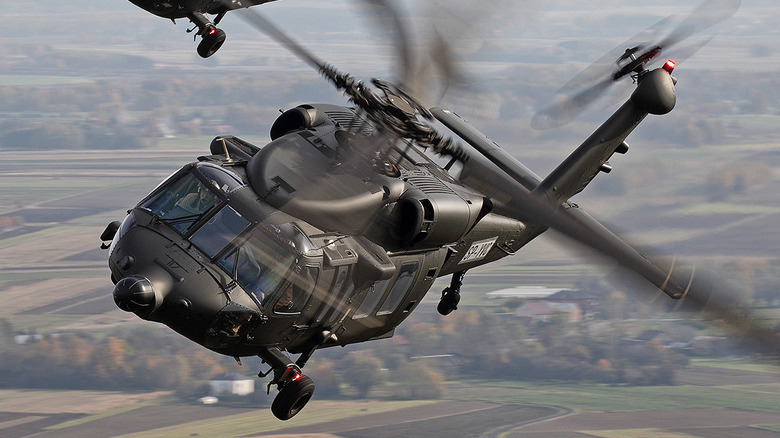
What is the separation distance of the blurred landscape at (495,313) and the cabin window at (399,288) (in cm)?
213

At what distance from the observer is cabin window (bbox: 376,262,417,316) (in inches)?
592

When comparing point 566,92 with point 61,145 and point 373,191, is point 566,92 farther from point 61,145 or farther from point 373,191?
point 61,145

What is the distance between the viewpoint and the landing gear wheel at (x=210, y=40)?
22953 mm

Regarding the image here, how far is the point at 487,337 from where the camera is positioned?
60000mm

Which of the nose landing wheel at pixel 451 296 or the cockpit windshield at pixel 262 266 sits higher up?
the nose landing wheel at pixel 451 296

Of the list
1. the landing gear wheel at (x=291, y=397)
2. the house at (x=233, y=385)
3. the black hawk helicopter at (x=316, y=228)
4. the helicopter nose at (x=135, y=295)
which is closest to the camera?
the helicopter nose at (x=135, y=295)

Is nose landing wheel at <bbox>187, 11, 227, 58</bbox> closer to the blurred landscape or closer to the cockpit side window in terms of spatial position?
the blurred landscape

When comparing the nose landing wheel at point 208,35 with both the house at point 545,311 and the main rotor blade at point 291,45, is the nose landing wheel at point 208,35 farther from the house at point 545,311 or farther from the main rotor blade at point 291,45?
the house at point 545,311

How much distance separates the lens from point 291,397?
14117 millimetres

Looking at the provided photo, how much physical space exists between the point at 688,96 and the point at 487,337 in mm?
46537

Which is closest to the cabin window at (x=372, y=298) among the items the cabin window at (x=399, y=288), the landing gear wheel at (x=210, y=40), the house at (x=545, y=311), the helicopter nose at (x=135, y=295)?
the cabin window at (x=399, y=288)

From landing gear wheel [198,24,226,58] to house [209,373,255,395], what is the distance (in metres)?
29.7

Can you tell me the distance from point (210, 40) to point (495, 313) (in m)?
41.2

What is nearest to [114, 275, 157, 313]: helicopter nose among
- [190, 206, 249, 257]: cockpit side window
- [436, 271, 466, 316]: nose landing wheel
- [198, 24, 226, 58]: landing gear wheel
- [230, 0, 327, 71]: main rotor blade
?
[190, 206, 249, 257]: cockpit side window
